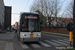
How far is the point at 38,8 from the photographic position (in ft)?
146

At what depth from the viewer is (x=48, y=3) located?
4141 cm

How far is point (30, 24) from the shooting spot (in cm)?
1041

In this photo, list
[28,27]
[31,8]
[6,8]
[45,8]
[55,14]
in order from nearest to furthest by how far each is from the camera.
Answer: [28,27], [55,14], [45,8], [31,8], [6,8]

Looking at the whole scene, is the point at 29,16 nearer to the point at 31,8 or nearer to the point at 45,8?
the point at 45,8

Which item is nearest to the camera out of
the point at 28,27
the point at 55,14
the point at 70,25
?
the point at 70,25

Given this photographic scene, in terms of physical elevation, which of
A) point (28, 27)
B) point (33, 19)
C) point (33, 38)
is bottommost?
point (33, 38)

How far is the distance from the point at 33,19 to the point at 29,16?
0.50 metres

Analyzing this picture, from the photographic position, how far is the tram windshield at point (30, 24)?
33.9 ft

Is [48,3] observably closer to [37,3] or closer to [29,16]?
[37,3]

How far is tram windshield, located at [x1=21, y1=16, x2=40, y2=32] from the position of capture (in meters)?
10.3

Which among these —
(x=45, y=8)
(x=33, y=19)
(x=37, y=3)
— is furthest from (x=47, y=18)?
(x=33, y=19)

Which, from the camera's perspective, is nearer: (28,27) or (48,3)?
(28,27)

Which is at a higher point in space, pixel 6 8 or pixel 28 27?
pixel 6 8

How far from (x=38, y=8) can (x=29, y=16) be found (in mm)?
34516
